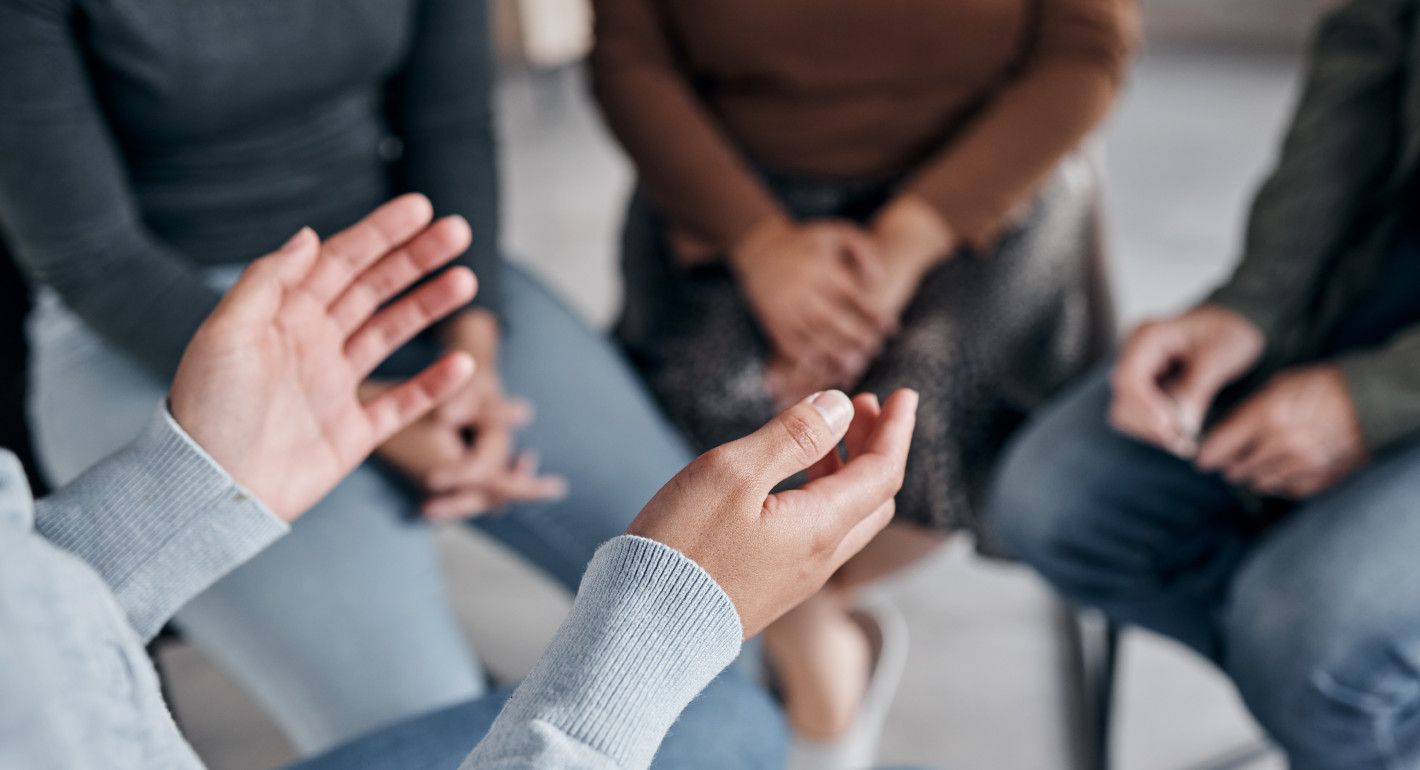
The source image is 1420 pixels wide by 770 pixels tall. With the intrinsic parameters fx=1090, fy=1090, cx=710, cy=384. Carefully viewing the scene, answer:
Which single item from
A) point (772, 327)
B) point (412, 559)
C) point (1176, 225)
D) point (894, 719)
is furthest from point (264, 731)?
point (1176, 225)

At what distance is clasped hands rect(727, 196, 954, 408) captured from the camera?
854mm

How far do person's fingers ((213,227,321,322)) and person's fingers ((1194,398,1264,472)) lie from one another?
0.57 meters

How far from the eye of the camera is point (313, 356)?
0.58 meters

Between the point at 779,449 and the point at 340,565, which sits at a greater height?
the point at 779,449

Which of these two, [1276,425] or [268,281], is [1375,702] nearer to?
[1276,425]

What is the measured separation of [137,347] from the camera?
72 centimetres

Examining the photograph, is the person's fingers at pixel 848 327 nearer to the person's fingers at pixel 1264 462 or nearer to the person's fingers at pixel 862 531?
the person's fingers at pixel 1264 462

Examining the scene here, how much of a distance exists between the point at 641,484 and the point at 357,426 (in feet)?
0.68

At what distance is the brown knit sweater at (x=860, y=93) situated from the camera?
2.87 ft

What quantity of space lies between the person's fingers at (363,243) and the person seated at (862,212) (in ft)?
1.09

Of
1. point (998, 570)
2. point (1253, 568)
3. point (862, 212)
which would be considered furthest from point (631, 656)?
point (998, 570)

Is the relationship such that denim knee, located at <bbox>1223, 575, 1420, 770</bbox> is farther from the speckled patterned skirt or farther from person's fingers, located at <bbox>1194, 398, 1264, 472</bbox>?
the speckled patterned skirt

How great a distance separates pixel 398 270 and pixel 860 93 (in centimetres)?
47

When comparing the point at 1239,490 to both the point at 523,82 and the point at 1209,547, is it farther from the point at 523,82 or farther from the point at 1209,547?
the point at 523,82
